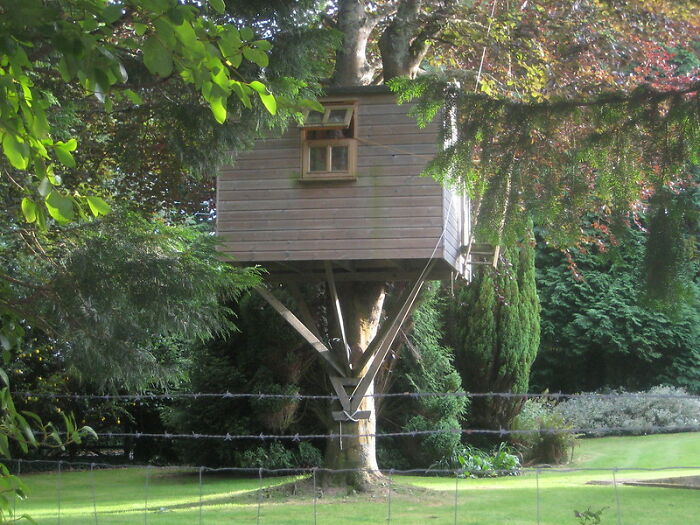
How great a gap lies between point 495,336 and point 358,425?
6105mm

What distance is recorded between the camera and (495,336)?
668 inches

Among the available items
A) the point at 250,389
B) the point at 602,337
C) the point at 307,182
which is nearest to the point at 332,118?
the point at 307,182

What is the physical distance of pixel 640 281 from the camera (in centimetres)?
430

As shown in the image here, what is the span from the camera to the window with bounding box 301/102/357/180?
1086 cm

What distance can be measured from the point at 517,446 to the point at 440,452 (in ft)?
Answer: 7.21

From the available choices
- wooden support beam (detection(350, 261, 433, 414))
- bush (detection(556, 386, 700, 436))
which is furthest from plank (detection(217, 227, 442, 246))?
bush (detection(556, 386, 700, 436))

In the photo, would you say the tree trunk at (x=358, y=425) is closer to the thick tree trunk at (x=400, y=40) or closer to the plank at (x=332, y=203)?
the plank at (x=332, y=203)

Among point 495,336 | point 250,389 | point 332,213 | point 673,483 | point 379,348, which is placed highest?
point 332,213

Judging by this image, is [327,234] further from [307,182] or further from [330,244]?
[307,182]

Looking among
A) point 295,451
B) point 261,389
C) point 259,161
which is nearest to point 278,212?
point 259,161

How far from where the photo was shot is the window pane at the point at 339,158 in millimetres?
11000

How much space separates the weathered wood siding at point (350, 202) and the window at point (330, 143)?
0.10m

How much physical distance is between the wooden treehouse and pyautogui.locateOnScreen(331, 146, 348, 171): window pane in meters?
0.01

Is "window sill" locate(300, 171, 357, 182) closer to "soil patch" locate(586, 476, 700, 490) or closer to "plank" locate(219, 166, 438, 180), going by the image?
"plank" locate(219, 166, 438, 180)
